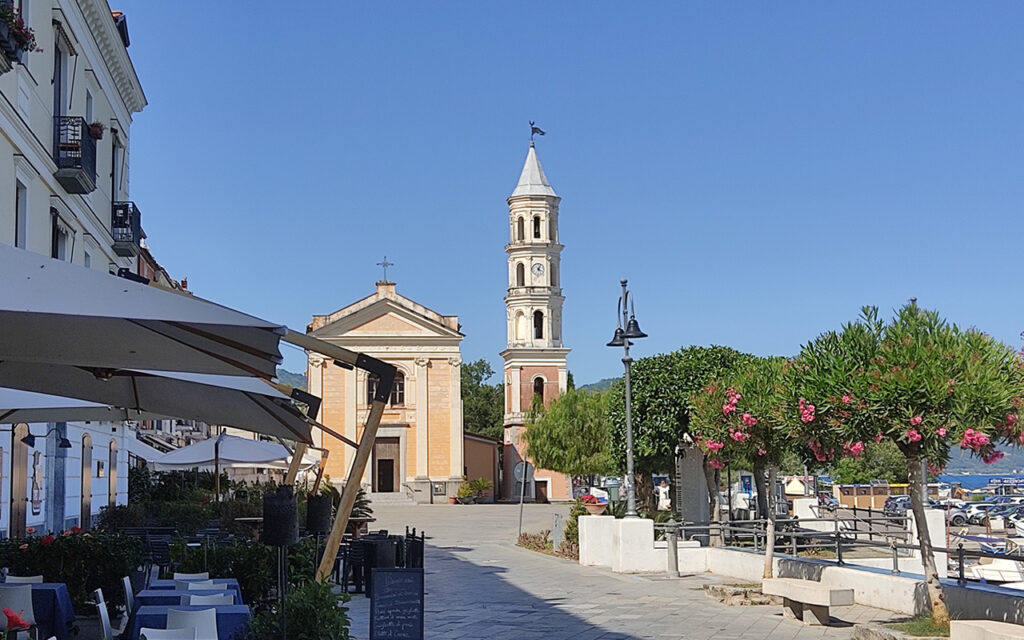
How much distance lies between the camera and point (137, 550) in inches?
487

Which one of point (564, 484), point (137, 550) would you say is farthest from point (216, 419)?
point (564, 484)

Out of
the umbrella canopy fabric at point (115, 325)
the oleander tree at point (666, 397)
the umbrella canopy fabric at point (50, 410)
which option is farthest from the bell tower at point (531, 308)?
the umbrella canopy fabric at point (115, 325)

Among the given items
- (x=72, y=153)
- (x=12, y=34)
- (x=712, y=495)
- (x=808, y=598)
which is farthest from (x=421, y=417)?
(x=12, y=34)

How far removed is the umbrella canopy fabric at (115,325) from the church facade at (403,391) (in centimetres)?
5543

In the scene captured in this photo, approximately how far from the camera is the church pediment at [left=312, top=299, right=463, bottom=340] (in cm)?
6209

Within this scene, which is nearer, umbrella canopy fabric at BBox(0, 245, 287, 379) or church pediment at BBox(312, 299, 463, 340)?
umbrella canopy fabric at BBox(0, 245, 287, 379)

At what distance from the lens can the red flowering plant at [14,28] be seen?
38.9 ft

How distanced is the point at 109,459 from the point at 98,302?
74.8 ft

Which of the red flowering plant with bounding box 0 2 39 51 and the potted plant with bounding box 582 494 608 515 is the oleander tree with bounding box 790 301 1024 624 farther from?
the potted plant with bounding box 582 494 608 515

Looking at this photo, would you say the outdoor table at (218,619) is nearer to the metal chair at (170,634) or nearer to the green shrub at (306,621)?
the green shrub at (306,621)

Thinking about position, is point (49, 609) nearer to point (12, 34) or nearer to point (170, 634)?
point (170, 634)

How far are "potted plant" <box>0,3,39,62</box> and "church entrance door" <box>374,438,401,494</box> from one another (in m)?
50.3

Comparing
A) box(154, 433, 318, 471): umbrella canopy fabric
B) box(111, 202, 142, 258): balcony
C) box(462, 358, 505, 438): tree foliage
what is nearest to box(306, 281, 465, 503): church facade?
box(462, 358, 505, 438): tree foliage

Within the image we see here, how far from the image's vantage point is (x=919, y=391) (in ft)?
36.6
